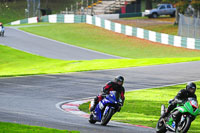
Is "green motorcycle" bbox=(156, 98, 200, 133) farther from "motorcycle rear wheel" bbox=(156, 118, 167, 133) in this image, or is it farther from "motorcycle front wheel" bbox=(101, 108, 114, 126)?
"motorcycle front wheel" bbox=(101, 108, 114, 126)

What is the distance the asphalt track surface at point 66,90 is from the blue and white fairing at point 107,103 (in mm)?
296

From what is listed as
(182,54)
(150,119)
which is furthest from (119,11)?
(150,119)

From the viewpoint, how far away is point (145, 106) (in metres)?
18.0

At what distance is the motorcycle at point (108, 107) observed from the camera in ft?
41.4

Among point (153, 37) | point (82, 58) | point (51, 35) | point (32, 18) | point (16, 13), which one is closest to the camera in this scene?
point (82, 58)

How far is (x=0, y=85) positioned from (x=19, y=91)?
2.25 meters

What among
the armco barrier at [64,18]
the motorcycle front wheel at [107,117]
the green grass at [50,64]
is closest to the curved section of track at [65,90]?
the motorcycle front wheel at [107,117]

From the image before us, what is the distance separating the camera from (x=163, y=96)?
67.8 feet

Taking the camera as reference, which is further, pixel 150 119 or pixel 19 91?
pixel 19 91

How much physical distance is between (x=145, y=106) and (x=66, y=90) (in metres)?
5.07

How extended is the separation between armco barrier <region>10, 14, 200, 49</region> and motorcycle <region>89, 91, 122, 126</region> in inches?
1224

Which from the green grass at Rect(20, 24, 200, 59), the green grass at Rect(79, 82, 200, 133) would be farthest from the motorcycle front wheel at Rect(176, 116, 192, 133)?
the green grass at Rect(20, 24, 200, 59)

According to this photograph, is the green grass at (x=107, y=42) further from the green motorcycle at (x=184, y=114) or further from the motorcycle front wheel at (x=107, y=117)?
the green motorcycle at (x=184, y=114)

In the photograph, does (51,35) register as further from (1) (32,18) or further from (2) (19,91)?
(2) (19,91)
